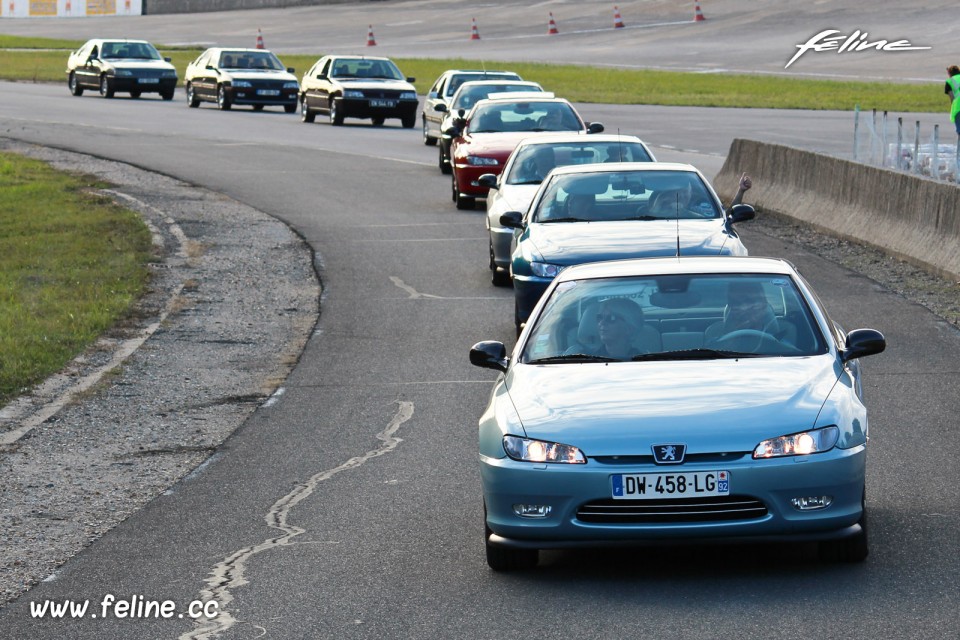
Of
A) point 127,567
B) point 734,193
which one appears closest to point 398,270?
point 734,193

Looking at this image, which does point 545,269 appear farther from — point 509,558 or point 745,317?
point 509,558

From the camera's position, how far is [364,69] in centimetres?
4003

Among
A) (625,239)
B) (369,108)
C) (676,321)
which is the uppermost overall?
(676,321)

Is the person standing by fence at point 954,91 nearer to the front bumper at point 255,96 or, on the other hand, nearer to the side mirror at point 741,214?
the side mirror at point 741,214

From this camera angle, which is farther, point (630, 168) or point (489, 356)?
point (630, 168)

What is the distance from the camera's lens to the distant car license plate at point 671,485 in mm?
7051

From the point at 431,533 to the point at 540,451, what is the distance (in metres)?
1.19

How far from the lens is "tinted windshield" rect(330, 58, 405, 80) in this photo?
39812mm

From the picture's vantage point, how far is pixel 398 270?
1862 cm

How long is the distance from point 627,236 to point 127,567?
7091mm

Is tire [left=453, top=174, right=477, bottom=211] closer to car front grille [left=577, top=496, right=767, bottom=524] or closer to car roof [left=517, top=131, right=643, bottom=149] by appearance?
car roof [left=517, top=131, right=643, bottom=149]

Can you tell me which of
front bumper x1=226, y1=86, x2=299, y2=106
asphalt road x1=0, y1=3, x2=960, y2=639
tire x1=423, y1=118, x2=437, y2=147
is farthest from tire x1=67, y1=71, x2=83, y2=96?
asphalt road x1=0, y1=3, x2=960, y2=639

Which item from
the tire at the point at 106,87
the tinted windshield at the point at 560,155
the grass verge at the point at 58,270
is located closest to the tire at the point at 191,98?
the tire at the point at 106,87

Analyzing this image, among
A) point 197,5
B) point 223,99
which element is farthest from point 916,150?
point 197,5
